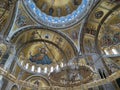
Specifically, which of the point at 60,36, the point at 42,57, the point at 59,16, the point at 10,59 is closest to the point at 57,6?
the point at 59,16

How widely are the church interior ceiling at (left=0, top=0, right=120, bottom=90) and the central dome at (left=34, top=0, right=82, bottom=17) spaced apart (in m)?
0.13

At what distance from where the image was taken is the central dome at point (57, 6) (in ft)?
62.5

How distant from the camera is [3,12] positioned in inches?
539

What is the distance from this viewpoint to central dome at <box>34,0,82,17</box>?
19.0 metres

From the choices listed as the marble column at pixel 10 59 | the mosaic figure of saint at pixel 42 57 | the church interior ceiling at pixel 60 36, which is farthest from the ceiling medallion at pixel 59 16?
the marble column at pixel 10 59

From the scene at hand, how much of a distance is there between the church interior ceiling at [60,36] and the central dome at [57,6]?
0.43 ft

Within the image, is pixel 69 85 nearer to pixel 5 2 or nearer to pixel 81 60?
pixel 81 60

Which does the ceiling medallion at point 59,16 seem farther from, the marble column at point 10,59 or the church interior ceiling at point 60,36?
the marble column at point 10,59

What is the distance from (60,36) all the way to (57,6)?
5.51 metres

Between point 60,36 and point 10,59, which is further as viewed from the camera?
point 60,36

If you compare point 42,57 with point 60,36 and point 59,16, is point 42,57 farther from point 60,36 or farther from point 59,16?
point 59,16

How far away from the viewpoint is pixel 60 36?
1661 cm

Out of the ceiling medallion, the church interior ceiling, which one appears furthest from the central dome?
the ceiling medallion

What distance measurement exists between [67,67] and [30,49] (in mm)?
8707
